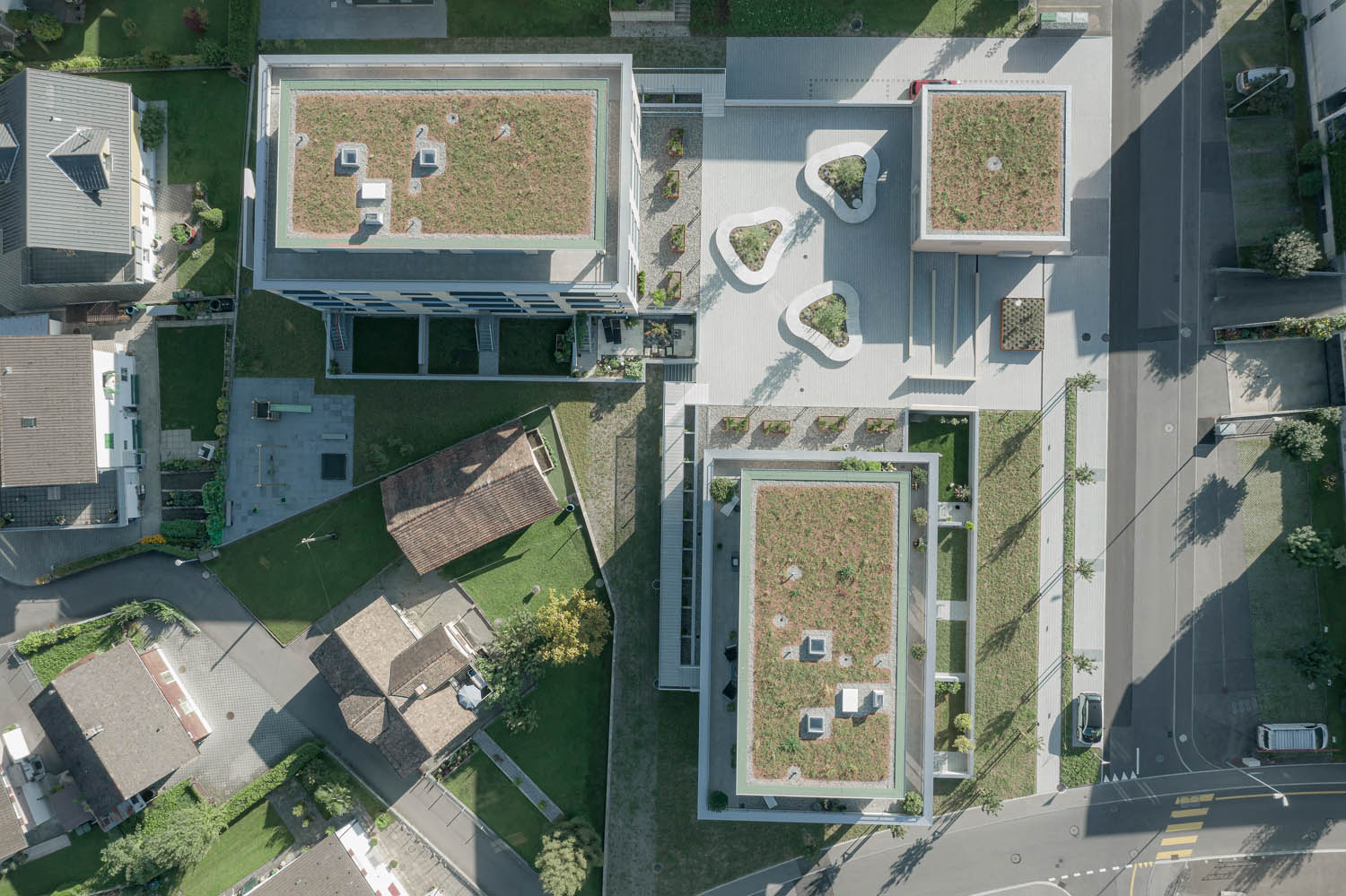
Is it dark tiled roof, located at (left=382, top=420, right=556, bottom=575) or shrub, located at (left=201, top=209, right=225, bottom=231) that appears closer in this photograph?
dark tiled roof, located at (left=382, top=420, right=556, bottom=575)

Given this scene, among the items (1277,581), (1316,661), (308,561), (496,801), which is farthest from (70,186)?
(1316,661)

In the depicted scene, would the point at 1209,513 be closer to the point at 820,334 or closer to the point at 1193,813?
the point at 1193,813

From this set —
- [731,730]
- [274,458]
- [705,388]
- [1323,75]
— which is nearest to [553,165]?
[705,388]

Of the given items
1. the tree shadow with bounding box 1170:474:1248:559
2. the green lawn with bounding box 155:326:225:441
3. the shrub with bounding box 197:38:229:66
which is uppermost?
the shrub with bounding box 197:38:229:66

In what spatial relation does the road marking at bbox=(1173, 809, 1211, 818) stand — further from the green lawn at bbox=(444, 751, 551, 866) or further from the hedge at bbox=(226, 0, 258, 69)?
the hedge at bbox=(226, 0, 258, 69)

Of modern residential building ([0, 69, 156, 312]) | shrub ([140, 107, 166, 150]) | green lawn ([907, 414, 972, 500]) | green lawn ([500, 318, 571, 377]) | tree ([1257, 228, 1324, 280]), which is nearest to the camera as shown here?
tree ([1257, 228, 1324, 280])

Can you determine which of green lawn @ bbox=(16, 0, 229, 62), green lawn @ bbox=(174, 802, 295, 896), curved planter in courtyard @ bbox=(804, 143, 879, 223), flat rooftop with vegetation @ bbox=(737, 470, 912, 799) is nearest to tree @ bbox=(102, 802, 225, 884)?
green lawn @ bbox=(174, 802, 295, 896)
